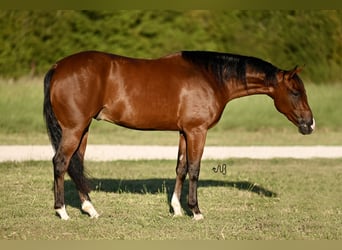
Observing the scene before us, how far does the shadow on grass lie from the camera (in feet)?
33.7

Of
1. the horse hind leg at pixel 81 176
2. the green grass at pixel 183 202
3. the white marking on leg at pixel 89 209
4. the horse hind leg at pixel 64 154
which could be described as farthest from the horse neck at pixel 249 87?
the white marking on leg at pixel 89 209

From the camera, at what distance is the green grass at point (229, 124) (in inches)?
655

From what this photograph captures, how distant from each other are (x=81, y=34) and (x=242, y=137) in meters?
5.69

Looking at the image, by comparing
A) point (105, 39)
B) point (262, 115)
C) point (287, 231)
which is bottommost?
point (262, 115)

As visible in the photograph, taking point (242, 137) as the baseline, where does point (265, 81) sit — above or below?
above

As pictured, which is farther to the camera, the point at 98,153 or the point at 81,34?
the point at 81,34

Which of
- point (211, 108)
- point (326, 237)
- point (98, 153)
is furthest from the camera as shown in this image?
point (98, 153)

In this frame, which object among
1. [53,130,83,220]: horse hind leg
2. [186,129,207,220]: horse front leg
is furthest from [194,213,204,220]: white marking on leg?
[53,130,83,220]: horse hind leg

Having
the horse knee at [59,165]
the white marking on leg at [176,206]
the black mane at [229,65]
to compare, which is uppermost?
the black mane at [229,65]

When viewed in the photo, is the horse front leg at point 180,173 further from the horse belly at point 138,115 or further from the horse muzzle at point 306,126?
the horse muzzle at point 306,126

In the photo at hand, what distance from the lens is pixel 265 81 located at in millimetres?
8914

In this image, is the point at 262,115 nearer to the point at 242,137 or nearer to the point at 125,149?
the point at 242,137

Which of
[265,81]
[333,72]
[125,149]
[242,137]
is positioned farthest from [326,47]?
[265,81]

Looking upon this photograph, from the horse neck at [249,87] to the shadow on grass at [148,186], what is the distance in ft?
5.41
